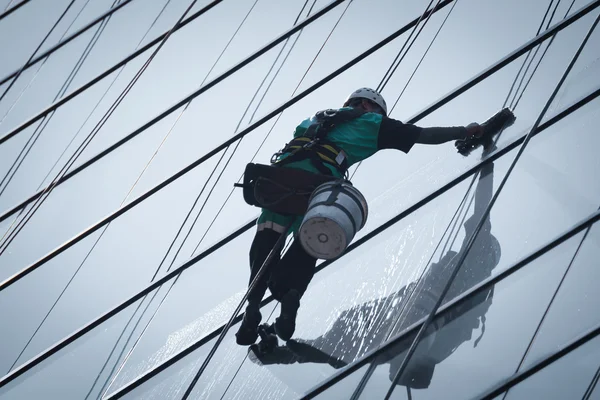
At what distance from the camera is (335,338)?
14.6 feet

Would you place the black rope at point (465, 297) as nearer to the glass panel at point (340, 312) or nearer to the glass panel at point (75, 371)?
the glass panel at point (340, 312)

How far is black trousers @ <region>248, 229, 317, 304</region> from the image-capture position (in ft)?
13.6

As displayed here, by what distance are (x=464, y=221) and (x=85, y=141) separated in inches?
113

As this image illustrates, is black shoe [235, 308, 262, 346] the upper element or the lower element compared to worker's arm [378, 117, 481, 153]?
lower

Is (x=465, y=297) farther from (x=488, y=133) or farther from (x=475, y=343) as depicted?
(x=488, y=133)

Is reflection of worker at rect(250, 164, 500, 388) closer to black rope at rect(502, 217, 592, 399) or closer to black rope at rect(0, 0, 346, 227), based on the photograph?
black rope at rect(502, 217, 592, 399)

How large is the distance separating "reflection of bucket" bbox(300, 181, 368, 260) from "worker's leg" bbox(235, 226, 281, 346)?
0.94 ft

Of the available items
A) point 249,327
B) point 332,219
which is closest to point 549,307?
point 332,219

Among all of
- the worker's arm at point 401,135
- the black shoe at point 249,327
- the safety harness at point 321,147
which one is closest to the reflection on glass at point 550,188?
the worker's arm at point 401,135

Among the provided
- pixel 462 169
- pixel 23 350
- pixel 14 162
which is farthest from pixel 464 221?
pixel 14 162

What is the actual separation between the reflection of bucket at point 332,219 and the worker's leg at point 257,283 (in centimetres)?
29

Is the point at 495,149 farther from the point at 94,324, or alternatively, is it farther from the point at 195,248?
the point at 94,324

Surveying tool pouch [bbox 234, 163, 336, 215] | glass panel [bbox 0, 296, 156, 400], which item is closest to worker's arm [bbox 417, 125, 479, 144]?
tool pouch [bbox 234, 163, 336, 215]

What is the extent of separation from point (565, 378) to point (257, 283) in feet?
4.87
